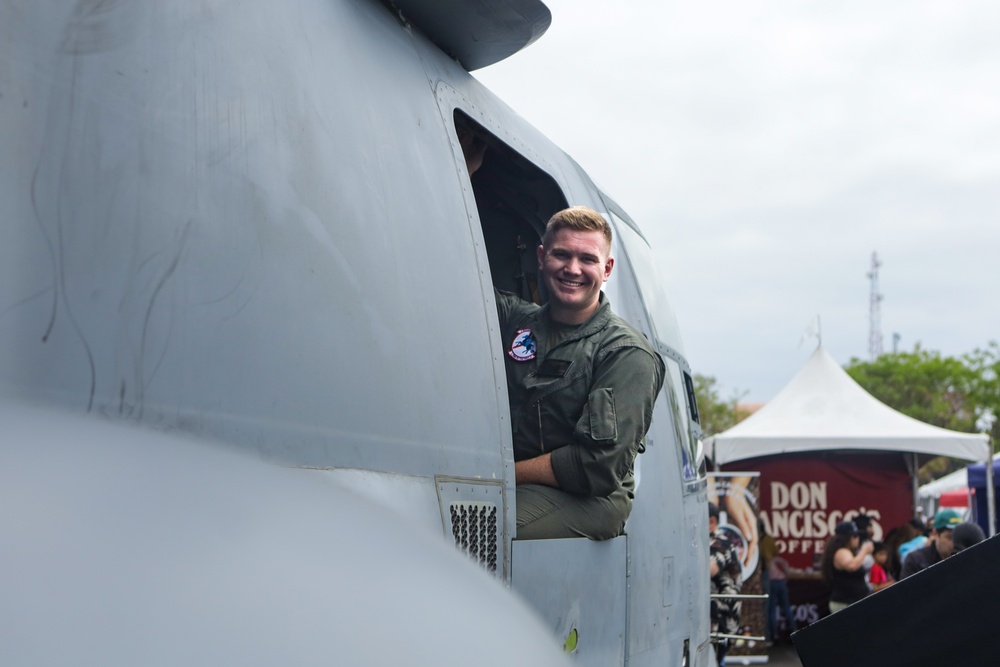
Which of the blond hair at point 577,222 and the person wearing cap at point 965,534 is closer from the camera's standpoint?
the blond hair at point 577,222

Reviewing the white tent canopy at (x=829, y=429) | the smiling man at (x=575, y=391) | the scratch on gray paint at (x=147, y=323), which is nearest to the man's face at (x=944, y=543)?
the white tent canopy at (x=829, y=429)

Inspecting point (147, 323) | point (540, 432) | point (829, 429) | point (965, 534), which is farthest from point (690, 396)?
point (829, 429)

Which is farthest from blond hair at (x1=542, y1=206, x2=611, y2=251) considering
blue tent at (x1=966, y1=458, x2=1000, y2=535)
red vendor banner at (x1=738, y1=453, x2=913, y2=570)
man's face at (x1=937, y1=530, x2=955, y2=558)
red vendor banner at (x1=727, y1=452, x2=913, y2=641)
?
blue tent at (x1=966, y1=458, x2=1000, y2=535)

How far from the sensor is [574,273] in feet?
10.5

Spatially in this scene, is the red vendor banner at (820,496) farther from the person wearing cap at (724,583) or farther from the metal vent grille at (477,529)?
the metal vent grille at (477,529)

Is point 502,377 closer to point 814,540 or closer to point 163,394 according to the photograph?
point 163,394

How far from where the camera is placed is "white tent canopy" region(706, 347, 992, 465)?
1337 cm

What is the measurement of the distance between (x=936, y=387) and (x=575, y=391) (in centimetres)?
5238

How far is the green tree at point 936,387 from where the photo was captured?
47.1m

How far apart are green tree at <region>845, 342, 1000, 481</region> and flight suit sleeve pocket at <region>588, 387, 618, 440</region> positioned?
154ft

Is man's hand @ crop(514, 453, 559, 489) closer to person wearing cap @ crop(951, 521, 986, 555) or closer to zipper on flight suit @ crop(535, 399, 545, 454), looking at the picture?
zipper on flight suit @ crop(535, 399, 545, 454)

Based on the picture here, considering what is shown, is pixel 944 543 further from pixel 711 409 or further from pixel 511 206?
pixel 711 409

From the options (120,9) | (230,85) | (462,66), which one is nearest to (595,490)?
(462,66)

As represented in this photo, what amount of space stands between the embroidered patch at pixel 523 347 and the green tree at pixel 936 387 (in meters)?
46.8
